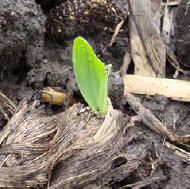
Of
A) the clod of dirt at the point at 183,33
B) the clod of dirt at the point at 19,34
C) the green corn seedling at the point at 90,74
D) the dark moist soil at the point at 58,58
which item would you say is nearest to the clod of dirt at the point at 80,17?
the dark moist soil at the point at 58,58

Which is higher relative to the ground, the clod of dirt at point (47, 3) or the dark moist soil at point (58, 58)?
the clod of dirt at point (47, 3)

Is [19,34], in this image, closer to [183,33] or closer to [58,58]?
[58,58]

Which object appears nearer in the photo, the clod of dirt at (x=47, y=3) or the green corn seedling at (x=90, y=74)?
the green corn seedling at (x=90, y=74)

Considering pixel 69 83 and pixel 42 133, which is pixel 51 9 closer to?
pixel 69 83

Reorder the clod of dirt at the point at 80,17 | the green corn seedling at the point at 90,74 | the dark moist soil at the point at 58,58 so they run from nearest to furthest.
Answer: the green corn seedling at the point at 90,74 → the dark moist soil at the point at 58,58 → the clod of dirt at the point at 80,17

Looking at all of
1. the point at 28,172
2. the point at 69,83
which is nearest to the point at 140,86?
the point at 69,83

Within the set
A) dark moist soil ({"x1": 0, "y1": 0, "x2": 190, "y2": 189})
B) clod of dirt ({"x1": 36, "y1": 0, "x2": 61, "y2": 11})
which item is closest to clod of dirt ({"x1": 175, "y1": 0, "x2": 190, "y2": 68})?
dark moist soil ({"x1": 0, "y1": 0, "x2": 190, "y2": 189})

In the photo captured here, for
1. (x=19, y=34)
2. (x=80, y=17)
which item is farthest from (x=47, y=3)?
(x=19, y=34)

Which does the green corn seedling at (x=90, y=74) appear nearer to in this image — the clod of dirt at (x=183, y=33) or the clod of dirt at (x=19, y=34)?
the clod of dirt at (x=19, y=34)
